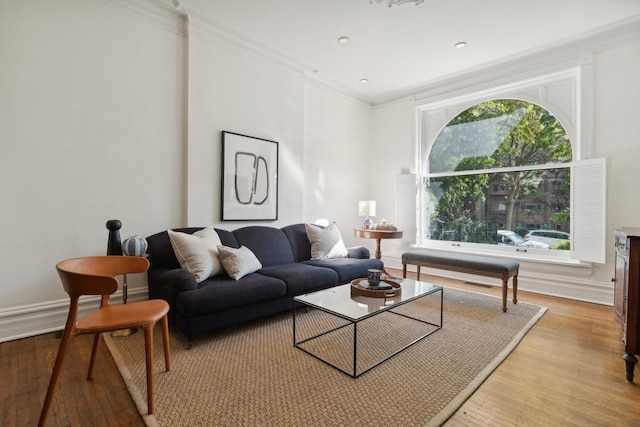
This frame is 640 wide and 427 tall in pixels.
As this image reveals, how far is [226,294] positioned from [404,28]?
3.35 meters

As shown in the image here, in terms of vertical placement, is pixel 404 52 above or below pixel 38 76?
above

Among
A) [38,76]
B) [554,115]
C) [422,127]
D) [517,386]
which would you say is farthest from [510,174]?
[38,76]

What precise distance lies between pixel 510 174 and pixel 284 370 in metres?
4.12

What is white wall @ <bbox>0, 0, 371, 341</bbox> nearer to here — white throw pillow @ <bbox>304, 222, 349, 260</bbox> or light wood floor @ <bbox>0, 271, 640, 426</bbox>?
light wood floor @ <bbox>0, 271, 640, 426</bbox>

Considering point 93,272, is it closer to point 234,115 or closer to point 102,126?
point 102,126

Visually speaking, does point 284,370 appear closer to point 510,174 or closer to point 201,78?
point 201,78

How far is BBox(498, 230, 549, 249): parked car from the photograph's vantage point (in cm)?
417

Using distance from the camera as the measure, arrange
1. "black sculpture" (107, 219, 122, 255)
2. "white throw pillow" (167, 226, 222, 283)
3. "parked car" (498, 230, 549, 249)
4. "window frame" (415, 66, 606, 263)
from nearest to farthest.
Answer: "black sculpture" (107, 219, 122, 255), "white throw pillow" (167, 226, 222, 283), "window frame" (415, 66, 606, 263), "parked car" (498, 230, 549, 249)

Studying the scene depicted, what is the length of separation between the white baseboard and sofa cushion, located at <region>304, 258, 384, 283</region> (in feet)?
7.47

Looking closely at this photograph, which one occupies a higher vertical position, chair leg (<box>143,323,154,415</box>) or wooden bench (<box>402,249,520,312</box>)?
wooden bench (<box>402,249,520,312</box>)

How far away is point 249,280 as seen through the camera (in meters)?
2.70

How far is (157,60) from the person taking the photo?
10.4 feet

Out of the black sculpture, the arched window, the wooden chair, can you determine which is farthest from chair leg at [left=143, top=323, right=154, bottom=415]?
the arched window

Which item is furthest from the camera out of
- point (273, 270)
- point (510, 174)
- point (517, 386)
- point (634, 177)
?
point (510, 174)
